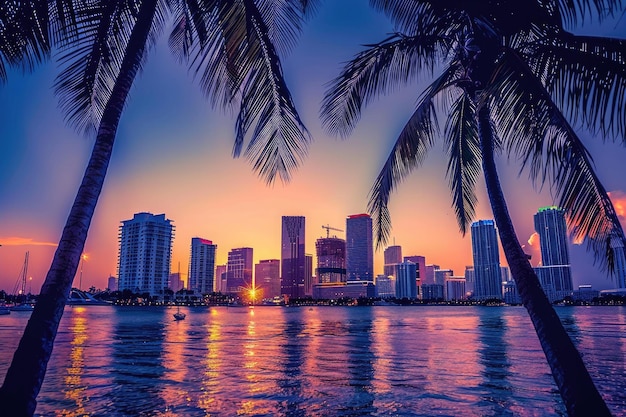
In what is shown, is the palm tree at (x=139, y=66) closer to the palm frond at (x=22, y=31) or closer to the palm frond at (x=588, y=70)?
the palm frond at (x=22, y=31)

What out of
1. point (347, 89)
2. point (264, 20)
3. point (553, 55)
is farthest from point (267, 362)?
point (553, 55)

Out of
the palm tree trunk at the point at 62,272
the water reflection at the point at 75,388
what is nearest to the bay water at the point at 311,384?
the water reflection at the point at 75,388

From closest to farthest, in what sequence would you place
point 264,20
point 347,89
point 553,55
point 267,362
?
point 553,55 < point 264,20 < point 347,89 < point 267,362

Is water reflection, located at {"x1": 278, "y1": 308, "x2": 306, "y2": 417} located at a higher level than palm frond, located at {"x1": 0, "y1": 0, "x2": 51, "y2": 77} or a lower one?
lower

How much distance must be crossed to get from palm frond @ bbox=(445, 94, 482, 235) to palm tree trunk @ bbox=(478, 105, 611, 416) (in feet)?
8.49

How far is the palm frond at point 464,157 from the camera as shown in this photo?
28.2 ft

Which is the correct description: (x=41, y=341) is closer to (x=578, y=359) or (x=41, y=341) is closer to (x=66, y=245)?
(x=66, y=245)

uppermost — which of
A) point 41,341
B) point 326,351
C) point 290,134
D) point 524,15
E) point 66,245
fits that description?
point 524,15

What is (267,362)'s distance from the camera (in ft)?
76.8

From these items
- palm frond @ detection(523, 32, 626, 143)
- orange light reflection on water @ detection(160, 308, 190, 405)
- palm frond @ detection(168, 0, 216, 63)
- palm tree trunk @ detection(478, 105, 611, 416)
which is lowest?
orange light reflection on water @ detection(160, 308, 190, 405)

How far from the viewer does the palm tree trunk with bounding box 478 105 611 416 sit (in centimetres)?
390

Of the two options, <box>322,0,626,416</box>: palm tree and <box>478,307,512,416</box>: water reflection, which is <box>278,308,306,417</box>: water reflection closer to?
<box>478,307,512,416</box>: water reflection

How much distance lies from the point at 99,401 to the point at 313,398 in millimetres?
6718

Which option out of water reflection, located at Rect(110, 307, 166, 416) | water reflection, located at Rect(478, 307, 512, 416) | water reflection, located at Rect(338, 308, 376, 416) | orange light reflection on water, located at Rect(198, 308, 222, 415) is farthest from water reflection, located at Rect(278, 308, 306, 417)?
water reflection, located at Rect(478, 307, 512, 416)
